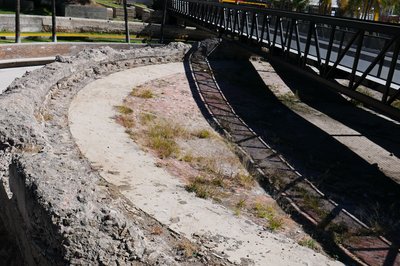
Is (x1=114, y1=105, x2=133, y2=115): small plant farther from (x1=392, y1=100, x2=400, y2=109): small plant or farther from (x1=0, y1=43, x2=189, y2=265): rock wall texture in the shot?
(x1=392, y1=100, x2=400, y2=109): small plant

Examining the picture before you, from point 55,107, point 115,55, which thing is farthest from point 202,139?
point 115,55

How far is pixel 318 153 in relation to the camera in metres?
12.6

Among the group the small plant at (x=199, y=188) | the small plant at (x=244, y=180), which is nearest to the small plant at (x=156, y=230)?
the small plant at (x=199, y=188)

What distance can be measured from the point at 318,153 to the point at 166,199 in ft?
20.6

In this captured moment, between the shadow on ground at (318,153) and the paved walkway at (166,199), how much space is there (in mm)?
1614

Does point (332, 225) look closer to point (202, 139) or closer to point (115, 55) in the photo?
point (202, 139)

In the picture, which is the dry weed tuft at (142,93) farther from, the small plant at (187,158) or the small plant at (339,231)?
the small plant at (339,231)

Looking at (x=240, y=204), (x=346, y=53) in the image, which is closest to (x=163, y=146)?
(x=240, y=204)

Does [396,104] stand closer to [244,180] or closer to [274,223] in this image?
[244,180]

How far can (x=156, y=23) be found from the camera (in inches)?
1438

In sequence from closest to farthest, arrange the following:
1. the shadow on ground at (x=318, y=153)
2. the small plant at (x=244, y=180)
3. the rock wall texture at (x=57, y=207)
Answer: the rock wall texture at (x=57, y=207) < the shadow on ground at (x=318, y=153) < the small plant at (x=244, y=180)

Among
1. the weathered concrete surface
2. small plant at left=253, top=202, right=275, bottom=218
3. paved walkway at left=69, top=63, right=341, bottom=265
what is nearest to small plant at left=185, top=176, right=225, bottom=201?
paved walkway at left=69, top=63, right=341, bottom=265

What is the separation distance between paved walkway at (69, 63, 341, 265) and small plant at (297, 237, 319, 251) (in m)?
0.21

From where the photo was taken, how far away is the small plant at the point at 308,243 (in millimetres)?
7129
